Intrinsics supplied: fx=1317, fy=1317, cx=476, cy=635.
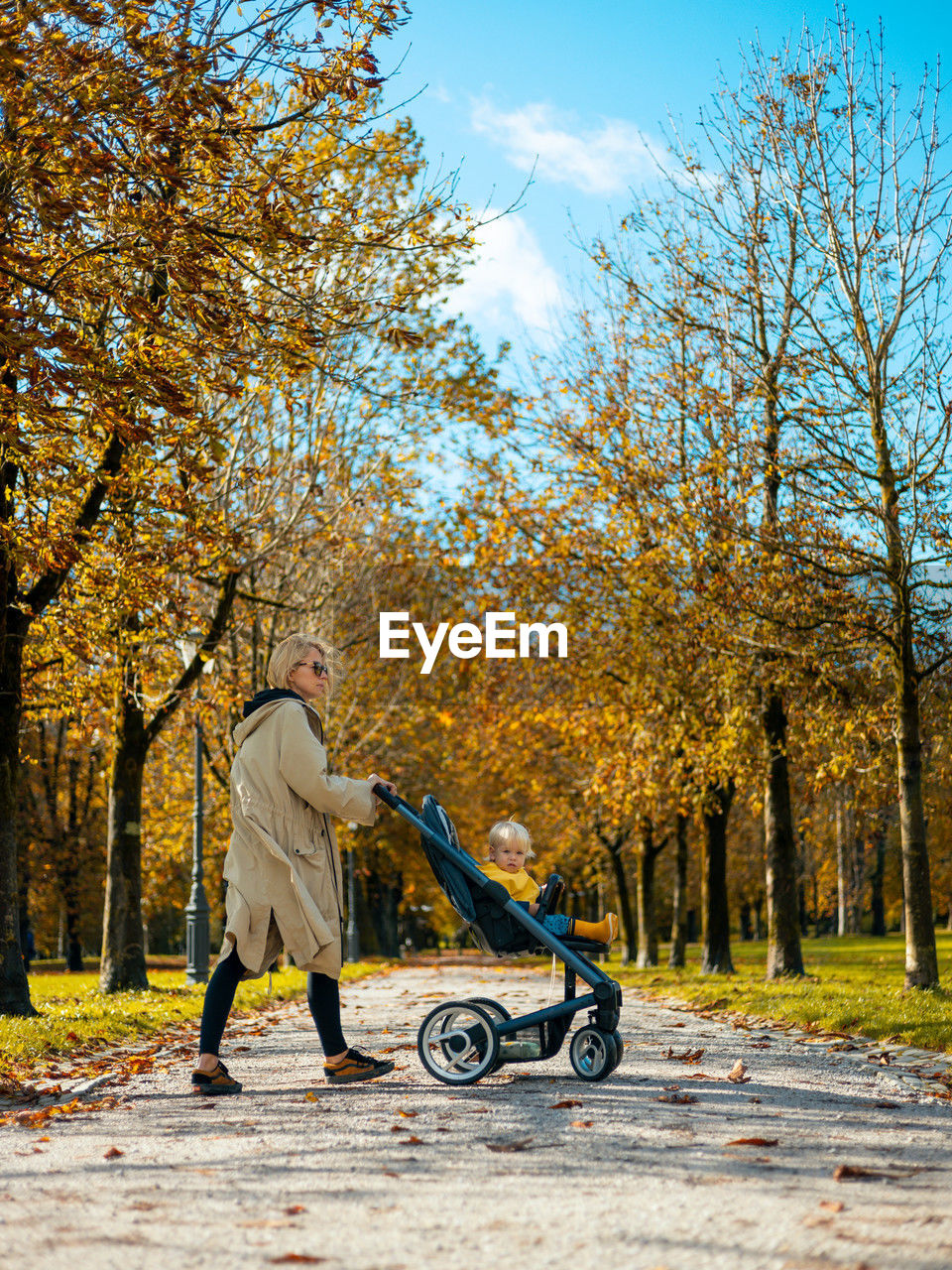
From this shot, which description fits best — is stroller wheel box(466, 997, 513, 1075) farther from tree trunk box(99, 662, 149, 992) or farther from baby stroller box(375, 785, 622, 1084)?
tree trunk box(99, 662, 149, 992)

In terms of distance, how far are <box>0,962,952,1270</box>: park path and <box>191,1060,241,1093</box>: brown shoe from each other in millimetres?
80

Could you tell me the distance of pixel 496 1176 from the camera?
4.47 meters

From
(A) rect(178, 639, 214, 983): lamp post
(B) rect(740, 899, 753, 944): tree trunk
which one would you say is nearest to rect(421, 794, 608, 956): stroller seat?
(A) rect(178, 639, 214, 983): lamp post

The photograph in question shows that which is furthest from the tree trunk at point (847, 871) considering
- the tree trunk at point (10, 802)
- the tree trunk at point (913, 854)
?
the tree trunk at point (10, 802)

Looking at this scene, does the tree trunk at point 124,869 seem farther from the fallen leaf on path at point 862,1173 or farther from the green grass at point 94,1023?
the fallen leaf on path at point 862,1173

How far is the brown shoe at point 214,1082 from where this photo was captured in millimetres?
6656

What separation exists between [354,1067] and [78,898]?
30.9m

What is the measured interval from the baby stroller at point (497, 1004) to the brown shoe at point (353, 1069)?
11.1 inches

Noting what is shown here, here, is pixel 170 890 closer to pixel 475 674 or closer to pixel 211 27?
pixel 475 674

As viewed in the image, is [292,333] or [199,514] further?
[199,514]

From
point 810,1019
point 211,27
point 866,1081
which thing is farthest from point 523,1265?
point 810,1019

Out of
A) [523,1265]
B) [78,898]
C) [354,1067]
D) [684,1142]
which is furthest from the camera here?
[78,898]

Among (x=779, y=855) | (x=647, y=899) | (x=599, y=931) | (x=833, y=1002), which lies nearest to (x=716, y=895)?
(x=779, y=855)

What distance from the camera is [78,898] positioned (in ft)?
117
